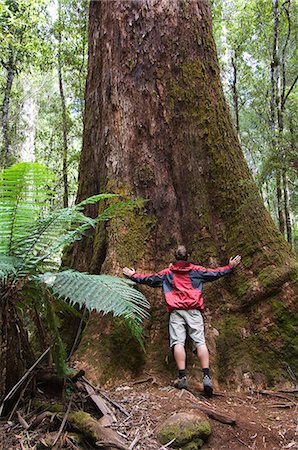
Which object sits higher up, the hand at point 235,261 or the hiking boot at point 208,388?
the hand at point 235,261

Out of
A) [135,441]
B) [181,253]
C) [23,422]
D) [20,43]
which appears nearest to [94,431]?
[135,441]

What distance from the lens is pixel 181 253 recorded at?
13.6 feet

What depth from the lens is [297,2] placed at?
13789mm

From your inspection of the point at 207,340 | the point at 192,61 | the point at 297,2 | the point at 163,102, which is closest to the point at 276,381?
the point at 207,340

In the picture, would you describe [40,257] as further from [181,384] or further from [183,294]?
[183,294]

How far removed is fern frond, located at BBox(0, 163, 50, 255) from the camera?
94.4 inches

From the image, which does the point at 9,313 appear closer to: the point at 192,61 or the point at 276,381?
the point at 276,381

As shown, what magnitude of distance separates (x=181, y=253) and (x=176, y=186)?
0.84m

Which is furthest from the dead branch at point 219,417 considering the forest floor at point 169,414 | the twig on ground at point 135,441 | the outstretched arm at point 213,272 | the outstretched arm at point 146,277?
the outstretched arm at point 213,272

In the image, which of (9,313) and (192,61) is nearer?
(9,313)

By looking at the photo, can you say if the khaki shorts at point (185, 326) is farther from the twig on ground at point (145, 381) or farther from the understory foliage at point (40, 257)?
the understory foliage at point (40, 257)

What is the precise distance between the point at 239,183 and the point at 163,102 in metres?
1.27

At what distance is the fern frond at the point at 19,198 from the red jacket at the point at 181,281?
171 cm

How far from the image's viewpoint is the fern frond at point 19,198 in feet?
7.87
